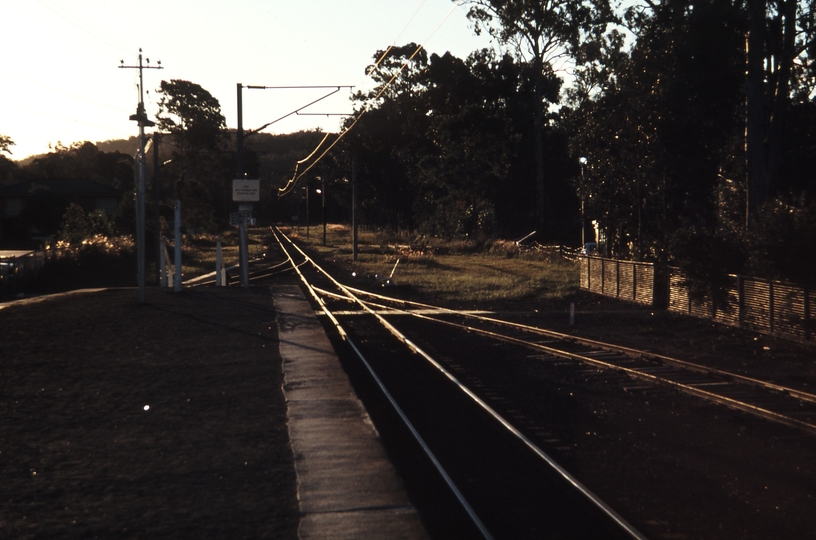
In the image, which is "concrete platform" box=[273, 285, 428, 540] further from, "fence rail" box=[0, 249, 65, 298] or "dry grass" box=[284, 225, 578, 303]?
"fence rail" box=[0, 249, 65, 298]

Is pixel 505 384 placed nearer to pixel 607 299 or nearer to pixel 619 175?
pixel 607 299

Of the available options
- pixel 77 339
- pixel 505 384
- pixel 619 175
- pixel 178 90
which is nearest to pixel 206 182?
pixel 178 90

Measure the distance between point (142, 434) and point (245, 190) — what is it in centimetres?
2007

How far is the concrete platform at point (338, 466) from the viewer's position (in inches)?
235

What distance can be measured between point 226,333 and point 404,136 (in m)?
65.5

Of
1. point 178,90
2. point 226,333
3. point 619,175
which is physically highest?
point 178,90

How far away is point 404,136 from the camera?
81.6m

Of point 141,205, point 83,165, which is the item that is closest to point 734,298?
point 141,205

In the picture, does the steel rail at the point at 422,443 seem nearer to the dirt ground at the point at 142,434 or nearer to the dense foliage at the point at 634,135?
the dirt ground at the point at 142,434

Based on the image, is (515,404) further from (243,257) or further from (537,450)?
(243,257)

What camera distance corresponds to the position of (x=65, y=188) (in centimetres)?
7431

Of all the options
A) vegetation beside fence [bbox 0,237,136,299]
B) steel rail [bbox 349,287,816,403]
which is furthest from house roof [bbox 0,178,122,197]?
steel rail [bbox 349,287,816,403]

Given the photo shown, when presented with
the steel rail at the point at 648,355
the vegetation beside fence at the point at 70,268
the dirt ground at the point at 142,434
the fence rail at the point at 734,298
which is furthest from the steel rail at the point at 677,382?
the vegetation beside fence at the point at 70,268

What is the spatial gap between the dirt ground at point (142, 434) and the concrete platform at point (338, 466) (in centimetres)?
20
